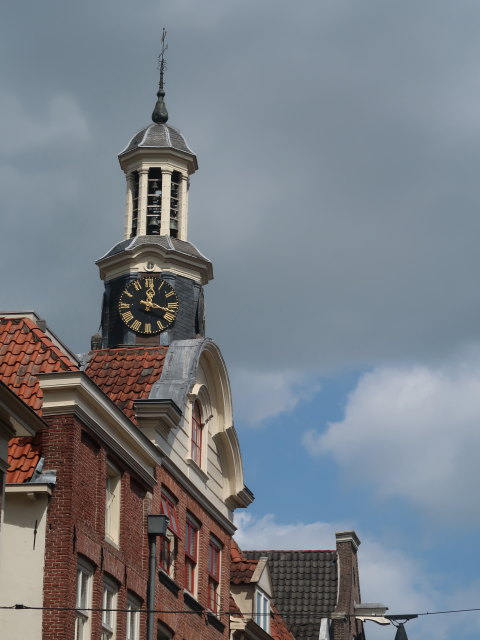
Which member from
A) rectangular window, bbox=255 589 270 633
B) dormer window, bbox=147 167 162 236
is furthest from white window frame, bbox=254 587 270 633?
dormer window, bbox=147 167 162 236

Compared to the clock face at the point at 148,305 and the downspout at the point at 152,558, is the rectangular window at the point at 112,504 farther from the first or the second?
the clock face at the point at 148,305

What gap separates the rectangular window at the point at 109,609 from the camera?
3081cm

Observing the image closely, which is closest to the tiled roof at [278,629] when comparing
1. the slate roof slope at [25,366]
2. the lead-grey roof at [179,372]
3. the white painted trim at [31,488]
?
the lead-grey roof at [179,372]

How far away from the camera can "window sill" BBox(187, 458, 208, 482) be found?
120 ft

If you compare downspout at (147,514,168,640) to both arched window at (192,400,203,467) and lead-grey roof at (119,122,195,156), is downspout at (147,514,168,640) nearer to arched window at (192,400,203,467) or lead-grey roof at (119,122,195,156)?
arched window at (192,400,203,467)

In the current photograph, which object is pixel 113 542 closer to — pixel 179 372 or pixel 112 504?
pixel 112 504

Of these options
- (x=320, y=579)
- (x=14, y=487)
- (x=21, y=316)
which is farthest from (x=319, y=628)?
(x=14, y=487)

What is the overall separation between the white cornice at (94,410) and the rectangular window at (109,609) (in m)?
2.71

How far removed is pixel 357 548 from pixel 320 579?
7.70ft

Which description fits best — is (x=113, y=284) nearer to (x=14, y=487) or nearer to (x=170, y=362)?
(x=170, y=362)

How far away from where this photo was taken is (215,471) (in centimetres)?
3928

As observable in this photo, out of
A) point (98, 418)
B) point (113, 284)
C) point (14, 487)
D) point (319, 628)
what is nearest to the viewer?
point (14, 487)

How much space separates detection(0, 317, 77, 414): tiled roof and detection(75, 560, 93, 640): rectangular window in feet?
10.7

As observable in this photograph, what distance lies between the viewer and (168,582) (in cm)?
3450
